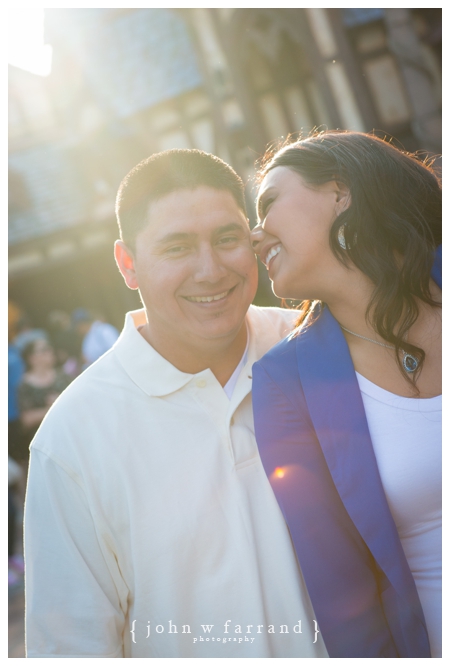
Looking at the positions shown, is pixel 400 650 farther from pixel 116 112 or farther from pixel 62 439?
pixel 116 112

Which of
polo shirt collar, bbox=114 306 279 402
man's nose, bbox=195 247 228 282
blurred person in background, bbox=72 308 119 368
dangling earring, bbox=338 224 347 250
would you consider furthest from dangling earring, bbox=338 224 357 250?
blurred person in background, bbox=72 308 119 368

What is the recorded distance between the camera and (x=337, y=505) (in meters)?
1.79

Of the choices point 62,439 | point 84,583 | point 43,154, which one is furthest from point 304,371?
point 43,154

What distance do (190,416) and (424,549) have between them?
0.88 metres

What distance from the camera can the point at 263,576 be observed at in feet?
5.95

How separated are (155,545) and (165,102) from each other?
7.33 metres

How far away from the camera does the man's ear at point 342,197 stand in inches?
74.3

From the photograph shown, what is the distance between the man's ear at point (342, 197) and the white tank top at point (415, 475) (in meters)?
0.58

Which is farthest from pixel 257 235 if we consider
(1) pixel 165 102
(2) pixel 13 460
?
(1) pixel 165 102

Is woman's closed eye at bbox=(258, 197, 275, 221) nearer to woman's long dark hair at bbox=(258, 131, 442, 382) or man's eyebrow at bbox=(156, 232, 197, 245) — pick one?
woman's long dark hair at bbox=(258, 131, 442, 382)

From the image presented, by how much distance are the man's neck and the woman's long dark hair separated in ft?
1.71

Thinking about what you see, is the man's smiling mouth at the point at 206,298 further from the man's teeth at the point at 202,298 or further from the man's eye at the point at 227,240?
the man's eye at the point at 227,240

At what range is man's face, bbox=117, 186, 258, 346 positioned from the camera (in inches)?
77.0

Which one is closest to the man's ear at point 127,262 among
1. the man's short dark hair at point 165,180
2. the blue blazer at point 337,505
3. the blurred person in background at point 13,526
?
the man's short dark hair at point 165,180
